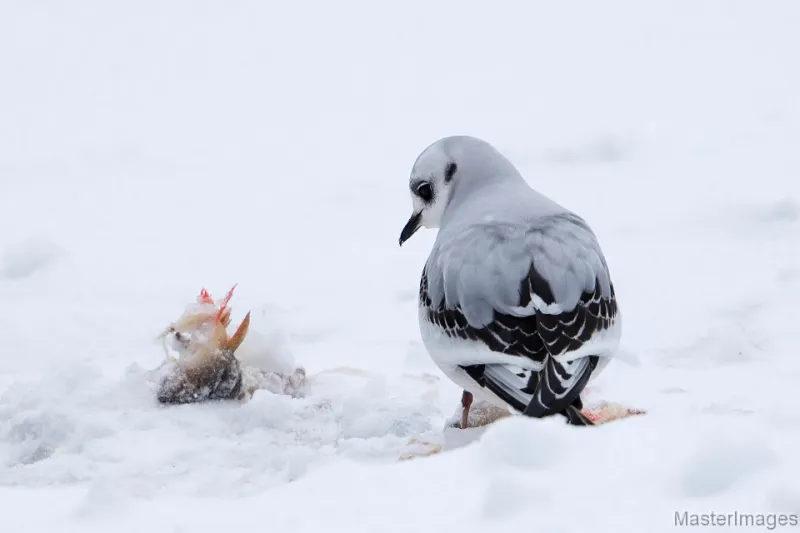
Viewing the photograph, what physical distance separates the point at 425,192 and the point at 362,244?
95.2 inches

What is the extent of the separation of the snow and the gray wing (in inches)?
16.3

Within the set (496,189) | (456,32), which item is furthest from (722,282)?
(456,32)

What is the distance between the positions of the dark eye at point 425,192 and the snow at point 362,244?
0.70m

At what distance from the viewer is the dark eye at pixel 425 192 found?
15.6 ft

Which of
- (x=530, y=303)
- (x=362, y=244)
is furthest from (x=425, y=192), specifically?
(x=362, y=244)

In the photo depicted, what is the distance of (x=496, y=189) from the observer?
446cm

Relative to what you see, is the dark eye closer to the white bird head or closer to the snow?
the white bird head

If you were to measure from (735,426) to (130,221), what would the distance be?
609 cm

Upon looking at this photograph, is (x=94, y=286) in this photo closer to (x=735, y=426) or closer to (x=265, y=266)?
(x=265, y=266)

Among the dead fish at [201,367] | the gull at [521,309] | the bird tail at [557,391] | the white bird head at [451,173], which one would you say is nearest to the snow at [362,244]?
the dead fish at [201,367]

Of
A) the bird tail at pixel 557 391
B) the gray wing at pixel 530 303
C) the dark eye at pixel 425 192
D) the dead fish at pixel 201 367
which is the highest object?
the dark eye at pixel 425 192

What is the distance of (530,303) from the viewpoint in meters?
3.48

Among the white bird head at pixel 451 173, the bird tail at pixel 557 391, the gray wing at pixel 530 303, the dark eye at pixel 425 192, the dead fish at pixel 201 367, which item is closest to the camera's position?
the bird tail at pixel 557 391

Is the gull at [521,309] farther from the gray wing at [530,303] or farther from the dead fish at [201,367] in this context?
the dead fish at [201,367]
